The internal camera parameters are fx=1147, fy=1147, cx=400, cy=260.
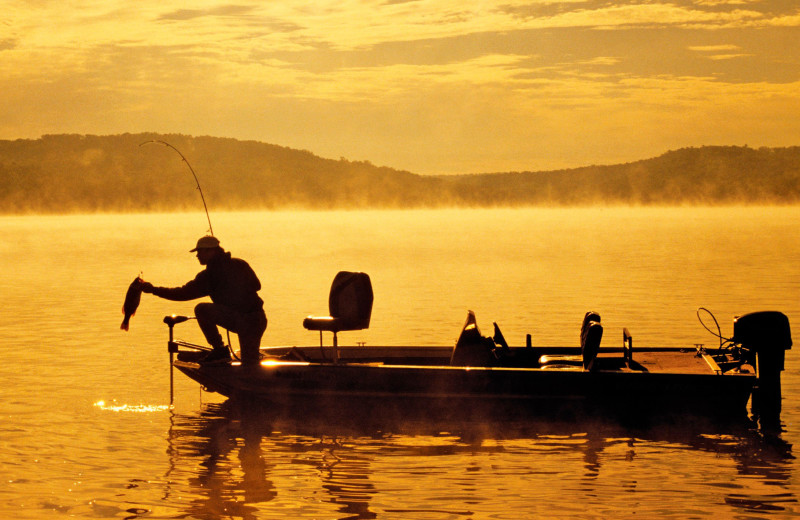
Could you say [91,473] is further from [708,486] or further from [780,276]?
[780,276]

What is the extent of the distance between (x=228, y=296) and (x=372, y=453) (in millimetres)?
2467

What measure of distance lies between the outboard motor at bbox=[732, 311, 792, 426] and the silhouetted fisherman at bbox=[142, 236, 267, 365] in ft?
17.2

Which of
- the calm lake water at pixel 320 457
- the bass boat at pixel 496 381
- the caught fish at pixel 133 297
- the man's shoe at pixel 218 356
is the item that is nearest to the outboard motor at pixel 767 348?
the bass boat at pixel 496 381

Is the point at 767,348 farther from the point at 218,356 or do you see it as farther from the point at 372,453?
the point at 218,356

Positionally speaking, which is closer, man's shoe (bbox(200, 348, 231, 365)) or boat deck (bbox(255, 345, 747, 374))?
man's shoe (bbox(200, 348, 231, 365))

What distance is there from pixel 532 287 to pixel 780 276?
9778mm

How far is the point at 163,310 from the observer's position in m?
27.2

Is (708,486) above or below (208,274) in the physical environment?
below

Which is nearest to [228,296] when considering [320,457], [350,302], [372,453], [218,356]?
[218,356]

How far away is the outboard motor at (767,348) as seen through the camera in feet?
40.2

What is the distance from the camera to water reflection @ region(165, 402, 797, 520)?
9375 mm

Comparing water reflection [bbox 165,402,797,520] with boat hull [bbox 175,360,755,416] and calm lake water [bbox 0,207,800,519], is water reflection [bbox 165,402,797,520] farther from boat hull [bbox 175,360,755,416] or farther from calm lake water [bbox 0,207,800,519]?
boat hull [bbox 175,360,755,416]

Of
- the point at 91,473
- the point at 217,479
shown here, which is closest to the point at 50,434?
the point at 91,473

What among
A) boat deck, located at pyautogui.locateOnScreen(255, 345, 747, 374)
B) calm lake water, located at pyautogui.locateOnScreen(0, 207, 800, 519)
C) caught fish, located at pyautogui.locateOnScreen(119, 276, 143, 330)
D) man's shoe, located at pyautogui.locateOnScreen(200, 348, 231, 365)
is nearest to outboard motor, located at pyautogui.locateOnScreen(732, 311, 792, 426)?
calm lake water, located at pyautogui.locateOnScreen(0, 207, 800, 519)
